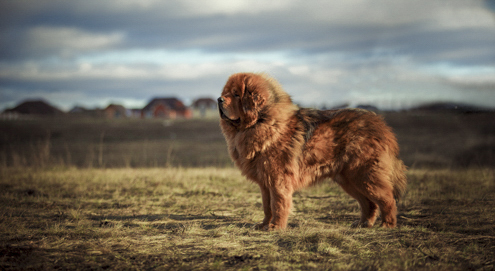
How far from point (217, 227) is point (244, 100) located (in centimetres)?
193

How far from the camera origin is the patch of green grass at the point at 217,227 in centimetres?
355

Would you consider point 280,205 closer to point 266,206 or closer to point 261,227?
point 266,206

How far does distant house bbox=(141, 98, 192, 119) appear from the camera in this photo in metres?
69.7

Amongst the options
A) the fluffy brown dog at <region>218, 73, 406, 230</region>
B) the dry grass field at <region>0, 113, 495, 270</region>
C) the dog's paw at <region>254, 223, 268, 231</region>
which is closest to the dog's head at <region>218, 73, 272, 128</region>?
the fluffy brown dog at <region>218, 73, 406, 230</region>

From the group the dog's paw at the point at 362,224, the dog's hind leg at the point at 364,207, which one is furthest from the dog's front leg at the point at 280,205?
the dog's paw at the point at 362,224

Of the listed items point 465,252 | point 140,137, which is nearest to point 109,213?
point 465,252

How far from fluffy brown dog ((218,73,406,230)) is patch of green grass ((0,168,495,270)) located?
1.91 feet

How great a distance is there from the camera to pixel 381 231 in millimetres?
4812

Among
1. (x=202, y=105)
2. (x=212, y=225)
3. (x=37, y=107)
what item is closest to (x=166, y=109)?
(x=202, y=105)

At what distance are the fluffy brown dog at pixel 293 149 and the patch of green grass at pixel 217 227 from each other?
1.91 feet

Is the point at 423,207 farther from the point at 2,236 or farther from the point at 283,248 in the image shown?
the point at 2,236

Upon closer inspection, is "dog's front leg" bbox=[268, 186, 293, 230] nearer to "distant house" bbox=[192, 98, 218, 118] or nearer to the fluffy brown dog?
the fluffy brown dog

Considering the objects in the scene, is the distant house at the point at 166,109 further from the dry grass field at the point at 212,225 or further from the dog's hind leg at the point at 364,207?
the dog's hind leg at the point at 364,207

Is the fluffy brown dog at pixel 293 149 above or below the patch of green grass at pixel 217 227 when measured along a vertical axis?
above
